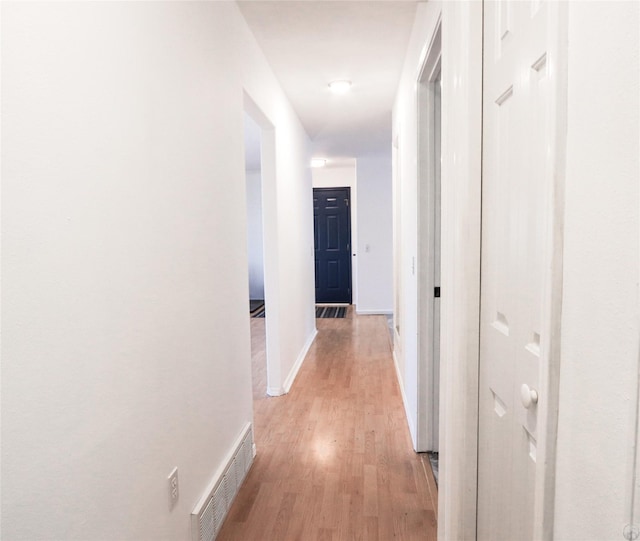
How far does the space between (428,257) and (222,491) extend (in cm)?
151

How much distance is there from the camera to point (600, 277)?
641 mm

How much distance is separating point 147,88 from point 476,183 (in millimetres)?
1003

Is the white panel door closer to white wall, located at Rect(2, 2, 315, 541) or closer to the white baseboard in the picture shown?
white wall, located at Rect(2, 2, 315, 541)

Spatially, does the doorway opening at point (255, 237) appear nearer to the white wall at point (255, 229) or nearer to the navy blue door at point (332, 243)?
the white wall at point (255, 229)

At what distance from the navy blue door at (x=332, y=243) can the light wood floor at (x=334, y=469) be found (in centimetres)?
389

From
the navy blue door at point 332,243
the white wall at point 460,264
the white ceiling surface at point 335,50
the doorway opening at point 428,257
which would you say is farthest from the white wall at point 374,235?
the white wall at point 460,264

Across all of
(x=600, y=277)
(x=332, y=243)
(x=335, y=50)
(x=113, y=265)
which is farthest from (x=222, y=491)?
(x=332, y=243)

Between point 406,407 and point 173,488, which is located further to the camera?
point 406,407

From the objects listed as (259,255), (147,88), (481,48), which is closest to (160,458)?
(147,88)

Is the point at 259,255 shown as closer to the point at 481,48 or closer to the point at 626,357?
the point at 481,48

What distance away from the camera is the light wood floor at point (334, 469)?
184 centimetres

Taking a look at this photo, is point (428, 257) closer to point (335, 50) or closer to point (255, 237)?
point (335, 50)

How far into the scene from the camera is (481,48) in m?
1.25

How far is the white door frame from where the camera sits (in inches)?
91.7
